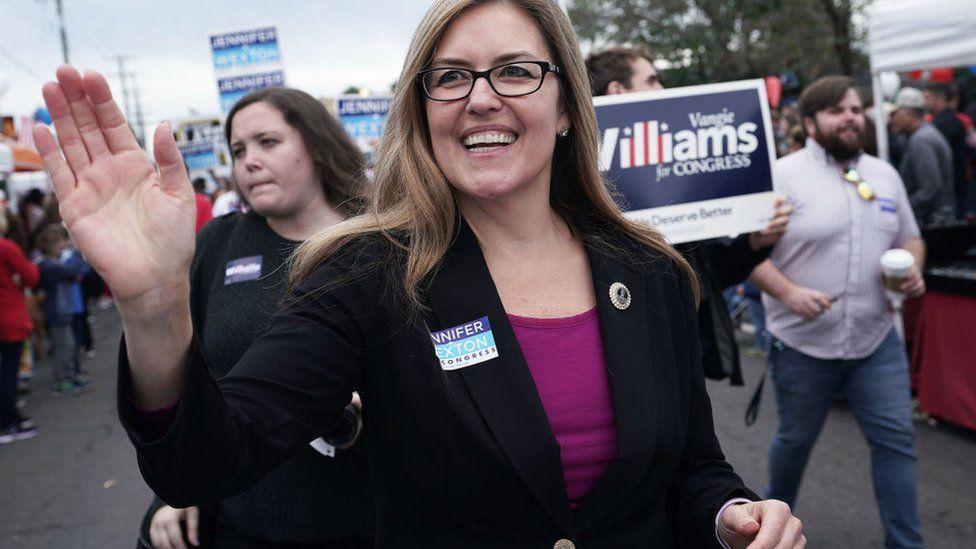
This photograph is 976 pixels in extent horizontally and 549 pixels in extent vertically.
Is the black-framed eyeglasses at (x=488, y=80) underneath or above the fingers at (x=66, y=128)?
above

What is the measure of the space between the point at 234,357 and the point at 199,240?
0.57 meters

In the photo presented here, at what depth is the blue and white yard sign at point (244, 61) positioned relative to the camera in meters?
10.2

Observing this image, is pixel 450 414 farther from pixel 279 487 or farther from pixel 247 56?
pixel 247 56

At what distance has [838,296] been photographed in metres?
3.85

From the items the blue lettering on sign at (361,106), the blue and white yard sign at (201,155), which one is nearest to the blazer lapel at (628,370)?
the blue and white yard sign at (201,155)

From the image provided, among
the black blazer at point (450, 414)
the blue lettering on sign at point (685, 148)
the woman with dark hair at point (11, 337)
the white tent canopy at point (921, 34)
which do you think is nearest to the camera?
the black blazer at point (450, 414)

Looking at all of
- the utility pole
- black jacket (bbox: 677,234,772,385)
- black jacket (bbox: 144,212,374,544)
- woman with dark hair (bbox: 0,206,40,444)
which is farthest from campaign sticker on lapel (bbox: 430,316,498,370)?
the utility pole

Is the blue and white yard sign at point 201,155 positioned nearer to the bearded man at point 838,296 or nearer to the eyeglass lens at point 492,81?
the bearded man at point 838,296

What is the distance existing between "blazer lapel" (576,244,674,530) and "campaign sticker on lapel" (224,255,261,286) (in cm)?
118

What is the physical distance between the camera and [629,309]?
5.98ft

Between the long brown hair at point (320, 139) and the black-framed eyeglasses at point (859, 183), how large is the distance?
2360 millimetres

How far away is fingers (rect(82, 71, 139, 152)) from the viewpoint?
3.91 feet

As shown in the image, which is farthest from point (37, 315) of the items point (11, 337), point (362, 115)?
point (362, 115)

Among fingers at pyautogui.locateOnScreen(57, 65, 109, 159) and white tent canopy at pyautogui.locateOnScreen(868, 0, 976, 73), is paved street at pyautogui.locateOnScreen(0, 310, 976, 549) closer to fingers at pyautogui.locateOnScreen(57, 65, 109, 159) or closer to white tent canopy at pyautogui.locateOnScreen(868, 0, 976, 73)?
white tent canopy at pyautogui.locateOnScreen(868, 0, 976, 73)
